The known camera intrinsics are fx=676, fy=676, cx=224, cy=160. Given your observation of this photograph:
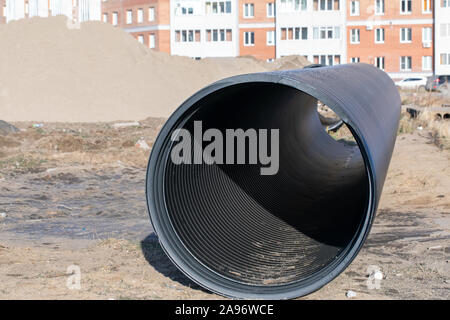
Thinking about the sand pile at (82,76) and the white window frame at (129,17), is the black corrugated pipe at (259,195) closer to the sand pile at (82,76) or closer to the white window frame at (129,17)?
the sand pile at (82,76)

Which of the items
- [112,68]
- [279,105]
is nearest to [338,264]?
[279,105]

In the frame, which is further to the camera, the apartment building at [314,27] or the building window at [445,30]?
the apartment building at [314,27]

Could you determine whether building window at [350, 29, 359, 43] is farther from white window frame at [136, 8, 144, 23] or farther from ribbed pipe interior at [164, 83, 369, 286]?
ribbed pipe interior at [164, 83, 369, 286]

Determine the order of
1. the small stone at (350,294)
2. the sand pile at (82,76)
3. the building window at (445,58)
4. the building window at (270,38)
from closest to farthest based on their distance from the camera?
the small stone at (350,294), the sand pile at (82,76), the building window at (445,58), the building window at (270,38)

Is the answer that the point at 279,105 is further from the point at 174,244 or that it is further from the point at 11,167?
the point at 11,167

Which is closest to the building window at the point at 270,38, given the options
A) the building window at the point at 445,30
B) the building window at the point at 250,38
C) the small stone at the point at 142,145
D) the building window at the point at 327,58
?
the building window at the point at 250,38

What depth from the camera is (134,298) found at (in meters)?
5.35

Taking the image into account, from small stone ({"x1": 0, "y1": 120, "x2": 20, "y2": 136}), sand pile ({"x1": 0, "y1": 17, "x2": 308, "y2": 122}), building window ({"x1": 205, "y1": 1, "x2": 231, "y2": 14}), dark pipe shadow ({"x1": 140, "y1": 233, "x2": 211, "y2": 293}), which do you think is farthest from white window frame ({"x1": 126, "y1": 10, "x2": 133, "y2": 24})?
dark pipe shadow ({"x1": 140, "y1": 233, "x2": 211, "y2": 293})

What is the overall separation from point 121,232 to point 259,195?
5.95 ft

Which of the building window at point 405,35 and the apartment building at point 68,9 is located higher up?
the apartment building at point 68,9

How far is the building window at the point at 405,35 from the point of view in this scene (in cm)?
5731

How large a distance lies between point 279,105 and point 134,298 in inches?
161

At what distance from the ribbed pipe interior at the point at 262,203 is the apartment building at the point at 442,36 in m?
50.1

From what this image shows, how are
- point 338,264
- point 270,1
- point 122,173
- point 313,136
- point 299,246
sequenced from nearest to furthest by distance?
point 338,264 → point 299,246 → point 313,136 → point 122,173 → point 270,1
